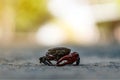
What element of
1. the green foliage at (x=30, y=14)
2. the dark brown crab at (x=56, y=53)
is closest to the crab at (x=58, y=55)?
the dark brown crab at (x=56, y=53)

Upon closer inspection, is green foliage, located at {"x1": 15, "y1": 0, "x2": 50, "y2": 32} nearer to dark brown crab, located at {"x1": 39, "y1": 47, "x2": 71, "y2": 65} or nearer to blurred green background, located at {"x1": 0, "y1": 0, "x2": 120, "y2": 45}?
blurred green background, located at {"x1": 0, "y1": 0, "x2": 120, "y2": 45}

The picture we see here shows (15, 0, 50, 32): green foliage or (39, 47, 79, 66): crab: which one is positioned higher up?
(15, 0, 50, 32): green foliage

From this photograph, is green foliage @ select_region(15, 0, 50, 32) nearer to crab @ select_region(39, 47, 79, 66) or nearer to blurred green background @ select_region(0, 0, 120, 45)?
blurred green background @ select_region(0, 0, 120, 45)

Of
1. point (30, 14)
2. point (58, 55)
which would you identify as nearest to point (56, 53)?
point (58, 55)

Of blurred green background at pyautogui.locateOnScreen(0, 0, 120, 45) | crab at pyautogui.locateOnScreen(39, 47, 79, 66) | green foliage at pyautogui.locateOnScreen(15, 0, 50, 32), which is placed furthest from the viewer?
green foliage at pyautogui.locateOnScreen(15, 0, 50, 32)

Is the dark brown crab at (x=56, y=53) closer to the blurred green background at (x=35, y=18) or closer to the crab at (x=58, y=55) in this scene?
the crab at (x=58, y=55)

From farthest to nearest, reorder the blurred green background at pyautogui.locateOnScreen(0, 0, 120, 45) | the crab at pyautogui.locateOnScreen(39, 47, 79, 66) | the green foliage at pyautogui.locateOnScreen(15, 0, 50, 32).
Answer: the green foliage at pyautogui.locateOnScreen(15, 0, 50, 32)
the blurred green background at pyautogui.locateOnScreen(0, 0, 120, 45)
the crab at pyautogui.locateOnScreen(39, 47, 79, 66)

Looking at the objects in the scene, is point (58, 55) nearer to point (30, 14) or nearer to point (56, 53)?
point (56, 53)

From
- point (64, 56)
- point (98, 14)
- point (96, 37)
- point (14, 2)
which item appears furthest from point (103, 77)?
point (14, 2)

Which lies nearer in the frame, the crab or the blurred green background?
the crab

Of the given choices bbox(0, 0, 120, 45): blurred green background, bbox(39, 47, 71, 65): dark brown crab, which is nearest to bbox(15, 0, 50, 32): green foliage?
bbox(0, 0, 120, 45): blurred green background
